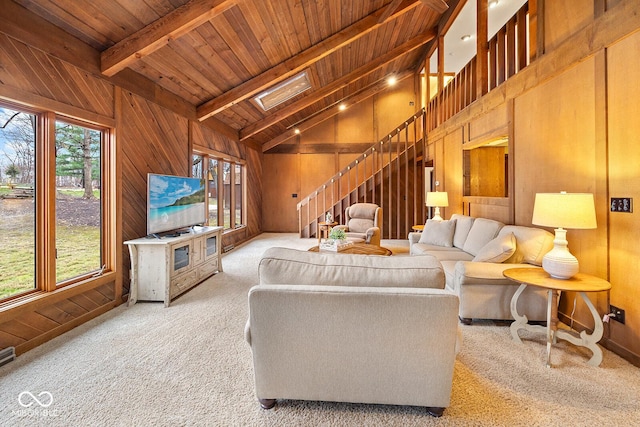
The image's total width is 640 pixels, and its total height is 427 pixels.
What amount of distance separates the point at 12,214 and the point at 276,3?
324 centimetres

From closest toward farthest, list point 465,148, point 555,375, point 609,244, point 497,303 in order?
1. point 555,375
2. point 609,244
3. point 497,303
4. point 465,148

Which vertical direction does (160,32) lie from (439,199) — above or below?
above

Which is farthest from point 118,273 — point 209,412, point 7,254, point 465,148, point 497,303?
point 465,148

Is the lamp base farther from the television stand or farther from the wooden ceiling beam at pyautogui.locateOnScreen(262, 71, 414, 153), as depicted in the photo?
the wooden ceiling beam at pyautogui.locateOnScreen(262, 71, 414, 153)

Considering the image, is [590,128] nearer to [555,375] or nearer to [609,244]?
[609,244]

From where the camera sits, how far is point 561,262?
220 cm

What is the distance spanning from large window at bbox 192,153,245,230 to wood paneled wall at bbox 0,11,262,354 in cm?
92

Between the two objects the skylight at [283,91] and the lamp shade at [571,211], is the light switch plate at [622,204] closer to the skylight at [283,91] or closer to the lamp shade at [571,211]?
the lamp shade at [571,211]

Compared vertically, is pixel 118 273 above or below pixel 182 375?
above

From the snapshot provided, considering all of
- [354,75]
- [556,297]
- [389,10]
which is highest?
[354,75]

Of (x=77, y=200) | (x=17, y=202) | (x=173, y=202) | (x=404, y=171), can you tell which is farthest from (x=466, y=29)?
(x=17, y=202)

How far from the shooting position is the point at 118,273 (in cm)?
330

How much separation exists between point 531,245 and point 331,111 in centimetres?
682

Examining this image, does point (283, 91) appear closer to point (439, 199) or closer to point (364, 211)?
point (364, 211)
